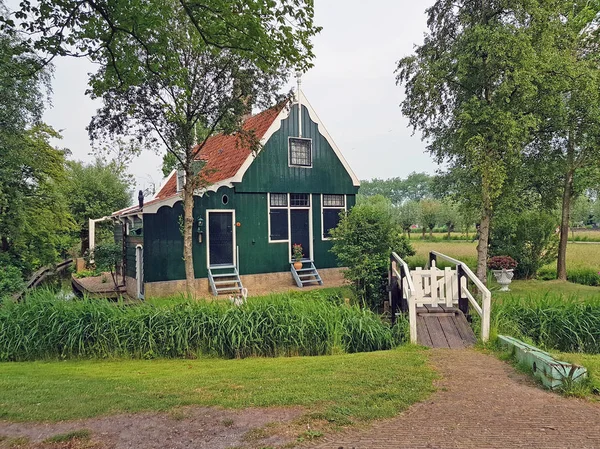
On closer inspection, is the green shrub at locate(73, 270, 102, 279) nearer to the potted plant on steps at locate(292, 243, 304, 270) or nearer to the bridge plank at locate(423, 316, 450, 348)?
the potted plant on steps at locate(292, 243, 304, 270)

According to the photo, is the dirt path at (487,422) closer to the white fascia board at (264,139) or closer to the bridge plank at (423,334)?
the bridge plank at (423,334)

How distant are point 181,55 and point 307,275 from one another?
27.3 ft

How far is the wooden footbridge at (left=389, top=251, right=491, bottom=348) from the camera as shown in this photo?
6.76 m

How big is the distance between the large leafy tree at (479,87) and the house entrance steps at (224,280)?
24.5 feet

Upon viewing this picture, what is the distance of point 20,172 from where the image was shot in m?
11.4

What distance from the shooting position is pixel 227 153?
16.1 metres

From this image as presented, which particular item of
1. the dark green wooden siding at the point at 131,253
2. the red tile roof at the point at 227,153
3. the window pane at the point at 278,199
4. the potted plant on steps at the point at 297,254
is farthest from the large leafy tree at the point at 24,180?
the potted plant on steps at the point at 297,254

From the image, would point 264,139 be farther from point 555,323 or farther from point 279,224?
point 555,323

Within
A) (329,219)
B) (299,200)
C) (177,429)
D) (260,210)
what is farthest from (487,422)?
(329,219)

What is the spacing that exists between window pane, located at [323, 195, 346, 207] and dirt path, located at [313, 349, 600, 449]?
1121 centimetres

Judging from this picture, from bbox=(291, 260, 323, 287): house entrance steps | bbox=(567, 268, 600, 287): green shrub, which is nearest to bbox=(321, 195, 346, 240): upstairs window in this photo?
bbox=(291, 260, 323, 287): house entrance steps

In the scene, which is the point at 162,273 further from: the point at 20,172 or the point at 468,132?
the point at 468,132

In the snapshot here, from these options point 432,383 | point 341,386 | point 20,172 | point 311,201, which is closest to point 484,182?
point 311,201

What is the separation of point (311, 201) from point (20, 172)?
9.29m
